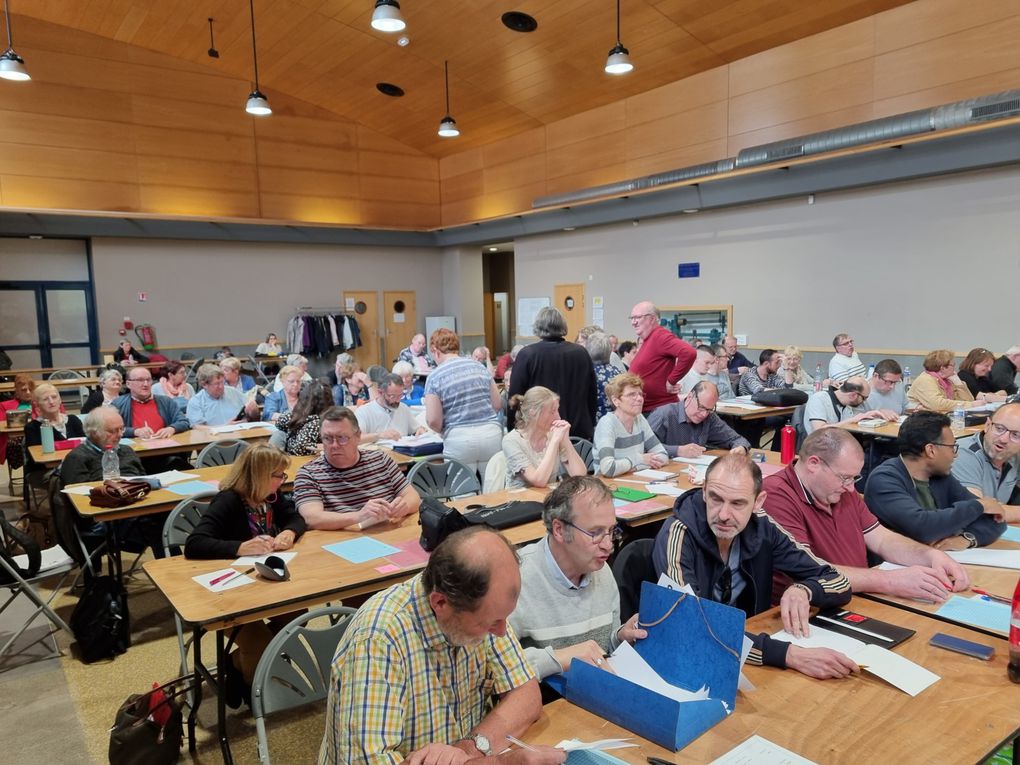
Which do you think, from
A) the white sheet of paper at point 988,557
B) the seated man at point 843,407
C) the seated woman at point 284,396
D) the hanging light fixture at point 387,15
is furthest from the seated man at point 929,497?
the hanging light fixture at point 387,15

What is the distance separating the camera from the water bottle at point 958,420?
5.55 m

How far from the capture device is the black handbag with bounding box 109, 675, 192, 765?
258 centimetres

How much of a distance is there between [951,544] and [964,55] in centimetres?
680

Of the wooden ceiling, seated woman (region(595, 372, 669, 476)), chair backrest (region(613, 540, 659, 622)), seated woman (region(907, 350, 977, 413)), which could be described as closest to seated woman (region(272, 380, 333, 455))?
seated woman (region(595, 372, 669, 476))

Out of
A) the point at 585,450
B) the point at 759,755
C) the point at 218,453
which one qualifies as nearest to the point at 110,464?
the point at 218,453

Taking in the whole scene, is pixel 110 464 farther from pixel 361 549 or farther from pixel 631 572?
pixel 631 572

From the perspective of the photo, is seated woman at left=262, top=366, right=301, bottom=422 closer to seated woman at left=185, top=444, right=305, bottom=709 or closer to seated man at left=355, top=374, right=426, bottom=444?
seated man at left=355, top=374, right=426, bottom=444

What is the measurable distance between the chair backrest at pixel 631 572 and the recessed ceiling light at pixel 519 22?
830cm

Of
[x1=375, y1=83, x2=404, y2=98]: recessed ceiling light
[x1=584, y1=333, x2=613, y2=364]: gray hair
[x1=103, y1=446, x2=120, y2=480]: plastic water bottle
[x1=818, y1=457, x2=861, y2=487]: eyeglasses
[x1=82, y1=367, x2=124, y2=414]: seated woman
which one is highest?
[x1=375, y1=83, x2=404, y2=98]: recessed ceiling light

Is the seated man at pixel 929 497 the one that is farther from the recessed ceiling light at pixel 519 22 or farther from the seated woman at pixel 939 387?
the recessed ceiling light at pixel 519 22

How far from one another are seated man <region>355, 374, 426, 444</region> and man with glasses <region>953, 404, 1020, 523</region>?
3.88 meters

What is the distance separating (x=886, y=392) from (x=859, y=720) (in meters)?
5.49

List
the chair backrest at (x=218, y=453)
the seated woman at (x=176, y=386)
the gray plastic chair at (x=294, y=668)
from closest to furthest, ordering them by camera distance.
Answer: the gray plastic chair at (x=294, y=668), the chair backrest at (x=218, y=453), the seated woman at (x=176, y=386)

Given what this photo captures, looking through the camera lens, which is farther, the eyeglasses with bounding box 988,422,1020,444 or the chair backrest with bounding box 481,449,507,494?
the chair backrest with bounding box 481,449,507,494
